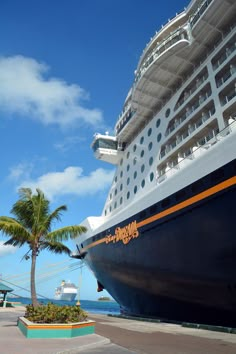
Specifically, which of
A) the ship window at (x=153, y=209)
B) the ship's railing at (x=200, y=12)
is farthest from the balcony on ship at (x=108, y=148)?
the ship's railing at (x=200, y=12)

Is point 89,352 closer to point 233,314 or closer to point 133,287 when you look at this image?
point 233,314

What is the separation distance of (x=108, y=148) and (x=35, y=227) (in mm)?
13605

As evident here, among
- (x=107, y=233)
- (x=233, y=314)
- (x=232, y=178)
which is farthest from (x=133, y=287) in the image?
(x=232, y=178)

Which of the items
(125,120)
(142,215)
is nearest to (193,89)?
(142,215)

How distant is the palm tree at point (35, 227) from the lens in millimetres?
14823

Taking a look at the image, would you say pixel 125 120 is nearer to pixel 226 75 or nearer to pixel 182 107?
pixel 182 107

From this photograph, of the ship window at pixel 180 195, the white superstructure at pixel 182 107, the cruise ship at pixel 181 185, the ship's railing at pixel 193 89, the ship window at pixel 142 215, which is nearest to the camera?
the cruise ship at pixel 181 185

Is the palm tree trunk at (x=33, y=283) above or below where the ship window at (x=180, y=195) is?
below

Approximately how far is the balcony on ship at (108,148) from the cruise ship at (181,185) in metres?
2.74

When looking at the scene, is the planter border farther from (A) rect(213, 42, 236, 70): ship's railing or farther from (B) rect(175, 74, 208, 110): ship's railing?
(A) rect(213, 42, 236, 70): ship's railing

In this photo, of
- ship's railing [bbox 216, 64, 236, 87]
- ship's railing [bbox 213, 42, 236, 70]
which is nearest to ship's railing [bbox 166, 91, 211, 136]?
ship's railing [bbox 216, 64, 236, 87]

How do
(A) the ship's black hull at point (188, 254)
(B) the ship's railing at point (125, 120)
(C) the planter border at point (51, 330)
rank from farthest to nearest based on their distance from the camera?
(B) the ship's railing at point (125, 120)
(A) the ship's black hull at point (188, 254)
(C) the planter border at point (51, 330)

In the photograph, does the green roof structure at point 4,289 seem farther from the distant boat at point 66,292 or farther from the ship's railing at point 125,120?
the distant boat at point 66,292

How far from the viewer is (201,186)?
11.8 meters
